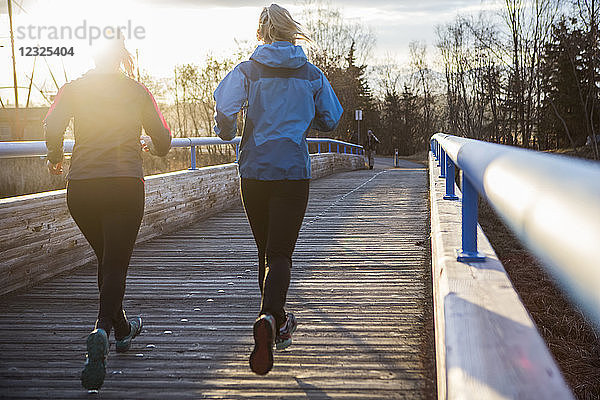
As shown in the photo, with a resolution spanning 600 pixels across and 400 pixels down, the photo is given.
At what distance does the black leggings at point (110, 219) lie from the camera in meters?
3.46

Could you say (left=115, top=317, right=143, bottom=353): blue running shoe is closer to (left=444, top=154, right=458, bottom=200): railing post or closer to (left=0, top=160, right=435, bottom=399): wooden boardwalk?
(left=0, top=160, right=435, bottom=399): wooden boardwalk

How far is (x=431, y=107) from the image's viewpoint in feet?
265

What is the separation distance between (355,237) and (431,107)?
75.2m

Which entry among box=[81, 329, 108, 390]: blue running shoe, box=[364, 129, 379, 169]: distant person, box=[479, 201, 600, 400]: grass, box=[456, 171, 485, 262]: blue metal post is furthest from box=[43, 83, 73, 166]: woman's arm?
box=[364, 129, 379, 169]: distant person

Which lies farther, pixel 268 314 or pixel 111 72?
pixel 111 72

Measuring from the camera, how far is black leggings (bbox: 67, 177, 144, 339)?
3.46 metres

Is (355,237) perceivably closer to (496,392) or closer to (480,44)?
(496,392)

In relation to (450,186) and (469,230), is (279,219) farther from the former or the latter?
(450,186)

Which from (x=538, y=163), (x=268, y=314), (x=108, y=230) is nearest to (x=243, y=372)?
(x=268, y=314)

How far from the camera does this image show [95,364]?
120 inches

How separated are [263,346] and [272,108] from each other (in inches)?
46.7

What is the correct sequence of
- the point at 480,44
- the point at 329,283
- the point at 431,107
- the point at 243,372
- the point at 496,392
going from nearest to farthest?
the point at 496,392 < the point at 243,372 < the point at 329,283 < the point at 480,44 < the point at 431,107

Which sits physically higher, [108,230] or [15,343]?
[108,230]

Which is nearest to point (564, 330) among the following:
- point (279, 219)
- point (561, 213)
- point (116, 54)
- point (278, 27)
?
point (279, 219)
